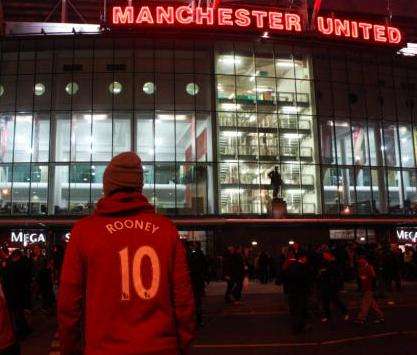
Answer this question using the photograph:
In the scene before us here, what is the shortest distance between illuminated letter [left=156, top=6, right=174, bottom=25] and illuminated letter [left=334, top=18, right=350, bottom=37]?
37.9 feet

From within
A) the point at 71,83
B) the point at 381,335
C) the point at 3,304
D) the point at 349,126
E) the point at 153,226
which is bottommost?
the point at 381,335

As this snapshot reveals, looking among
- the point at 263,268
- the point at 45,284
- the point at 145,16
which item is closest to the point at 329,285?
the point at 45,284

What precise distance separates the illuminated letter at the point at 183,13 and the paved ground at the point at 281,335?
2421 centimetres

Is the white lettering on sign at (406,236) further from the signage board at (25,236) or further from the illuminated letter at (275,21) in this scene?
the signage board at (25,236)

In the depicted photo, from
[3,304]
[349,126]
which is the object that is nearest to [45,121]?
[349,126]

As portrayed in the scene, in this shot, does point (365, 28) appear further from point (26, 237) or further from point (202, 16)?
point (26, 237)

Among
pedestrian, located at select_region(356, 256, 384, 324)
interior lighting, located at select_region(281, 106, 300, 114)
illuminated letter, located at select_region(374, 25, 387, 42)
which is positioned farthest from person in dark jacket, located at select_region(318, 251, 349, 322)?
illuminated letter, located at select_region(374, 25, 387, 42)

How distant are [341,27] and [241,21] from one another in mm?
7356

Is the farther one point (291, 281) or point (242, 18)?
point (242, 18)

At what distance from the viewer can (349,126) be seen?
39219 mm

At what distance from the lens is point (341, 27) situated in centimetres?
3888

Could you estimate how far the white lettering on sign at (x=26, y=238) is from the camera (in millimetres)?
35094

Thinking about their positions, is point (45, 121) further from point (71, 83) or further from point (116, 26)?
point (116, 26)

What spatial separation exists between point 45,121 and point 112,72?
220 inches
